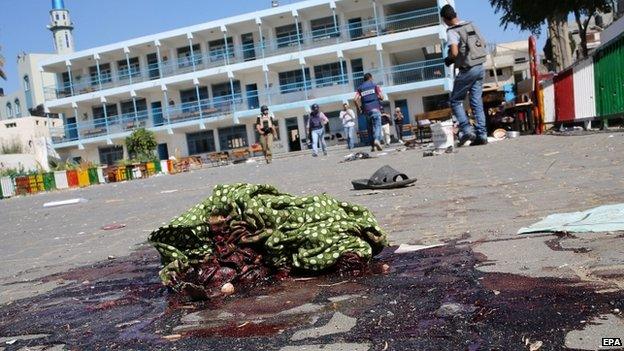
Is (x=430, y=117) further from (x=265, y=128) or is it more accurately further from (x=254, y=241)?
(x=254, y=241)

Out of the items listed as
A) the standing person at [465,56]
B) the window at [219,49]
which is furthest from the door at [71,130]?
the standing person at [465,56]

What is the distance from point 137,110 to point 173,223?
153ft

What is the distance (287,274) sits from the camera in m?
3.00

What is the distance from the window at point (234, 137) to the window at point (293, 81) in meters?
4.56

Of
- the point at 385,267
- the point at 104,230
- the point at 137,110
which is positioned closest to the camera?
the point at 385,267

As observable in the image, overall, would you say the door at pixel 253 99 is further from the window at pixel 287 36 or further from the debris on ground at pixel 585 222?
the debris on ground at pixel 585 222

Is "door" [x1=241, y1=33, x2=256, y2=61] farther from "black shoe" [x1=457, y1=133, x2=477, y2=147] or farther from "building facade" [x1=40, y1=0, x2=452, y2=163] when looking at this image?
"black shoe" [x1=457, y1=133, x2=477, y2=147]

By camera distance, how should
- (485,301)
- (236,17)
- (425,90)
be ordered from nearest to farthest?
(485,301) < (425,90) < (236,17)

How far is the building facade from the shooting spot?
38.9 metres

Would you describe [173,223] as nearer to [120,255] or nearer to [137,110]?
[120,255]

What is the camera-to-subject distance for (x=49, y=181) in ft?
95.3

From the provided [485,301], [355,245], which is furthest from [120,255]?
[485,301]

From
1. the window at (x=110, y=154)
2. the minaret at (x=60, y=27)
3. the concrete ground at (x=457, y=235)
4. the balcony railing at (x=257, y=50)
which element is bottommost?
the concrete ground at (x=457, y=235)

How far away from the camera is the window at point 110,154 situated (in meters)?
47.8
